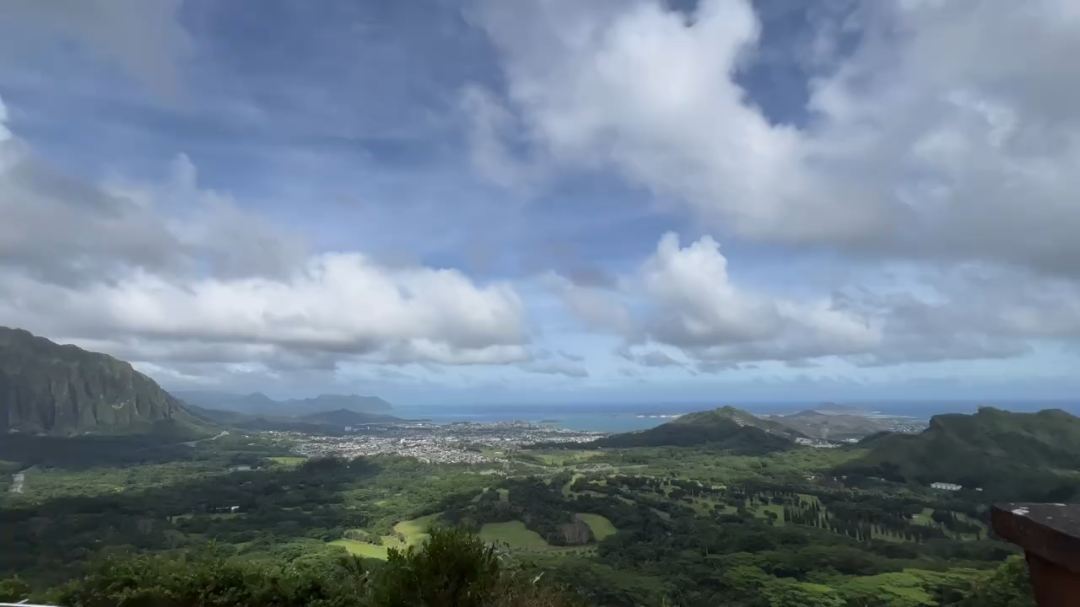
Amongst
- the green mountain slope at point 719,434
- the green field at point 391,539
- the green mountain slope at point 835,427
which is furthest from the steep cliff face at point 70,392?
the green mountain slope at point 835,427

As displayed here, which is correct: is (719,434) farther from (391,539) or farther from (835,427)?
(391,539)

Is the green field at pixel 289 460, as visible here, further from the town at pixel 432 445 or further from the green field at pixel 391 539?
the green field at pixel 391 539

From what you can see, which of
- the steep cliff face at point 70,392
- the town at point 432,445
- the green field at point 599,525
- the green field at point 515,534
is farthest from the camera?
the steep cliff face at point 70,392

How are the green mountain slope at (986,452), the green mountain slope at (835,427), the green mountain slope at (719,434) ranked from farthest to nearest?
1. the green mountain slope at (835,427)
2. the green mountain slope at (719,434)
3. the green mountain slope at (986,452)

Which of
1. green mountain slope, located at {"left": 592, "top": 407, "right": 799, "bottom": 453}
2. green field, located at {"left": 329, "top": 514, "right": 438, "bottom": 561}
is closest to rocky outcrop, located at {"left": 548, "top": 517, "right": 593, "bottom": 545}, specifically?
green field, located at {"left": 329, "top": 514, "right": 438, "bottom": 561}

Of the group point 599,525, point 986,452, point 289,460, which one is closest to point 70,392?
point 289,460

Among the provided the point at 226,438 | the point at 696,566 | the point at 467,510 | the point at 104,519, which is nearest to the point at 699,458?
the point at 467,510

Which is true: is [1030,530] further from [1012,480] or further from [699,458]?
[699,458]
